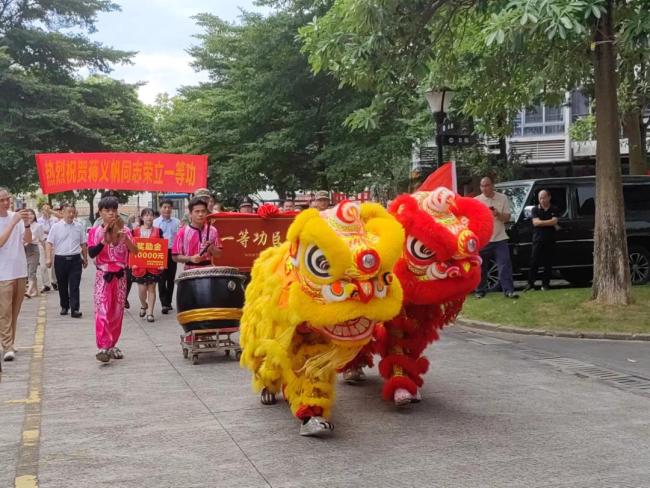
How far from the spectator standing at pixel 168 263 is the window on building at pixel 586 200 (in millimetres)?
6993

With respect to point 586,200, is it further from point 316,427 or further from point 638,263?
point 316,427

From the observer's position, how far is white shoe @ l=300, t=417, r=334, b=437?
5309mm

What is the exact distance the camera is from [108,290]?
27.3 feet

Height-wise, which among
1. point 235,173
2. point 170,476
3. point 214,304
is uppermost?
point 235,173

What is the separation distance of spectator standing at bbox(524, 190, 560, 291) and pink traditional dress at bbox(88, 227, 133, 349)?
7.03 m

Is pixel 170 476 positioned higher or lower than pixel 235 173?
lower

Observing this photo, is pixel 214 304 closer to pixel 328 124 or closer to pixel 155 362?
pixel 155 362

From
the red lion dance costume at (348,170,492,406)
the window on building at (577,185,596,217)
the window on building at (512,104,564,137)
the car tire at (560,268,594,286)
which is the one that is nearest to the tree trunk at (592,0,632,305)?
the window on building at (577,185,596,217)

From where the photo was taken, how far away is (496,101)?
42.2 ft

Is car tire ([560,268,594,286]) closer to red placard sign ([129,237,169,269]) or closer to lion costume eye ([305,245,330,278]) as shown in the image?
red placard sign ([129,237,169,269])

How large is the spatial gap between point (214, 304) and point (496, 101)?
6820 millimetres

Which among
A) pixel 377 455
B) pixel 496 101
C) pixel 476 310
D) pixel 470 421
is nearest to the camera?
pixel 377 455

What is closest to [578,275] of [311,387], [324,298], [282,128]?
[311,387]

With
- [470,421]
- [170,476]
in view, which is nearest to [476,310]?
[470,421]
